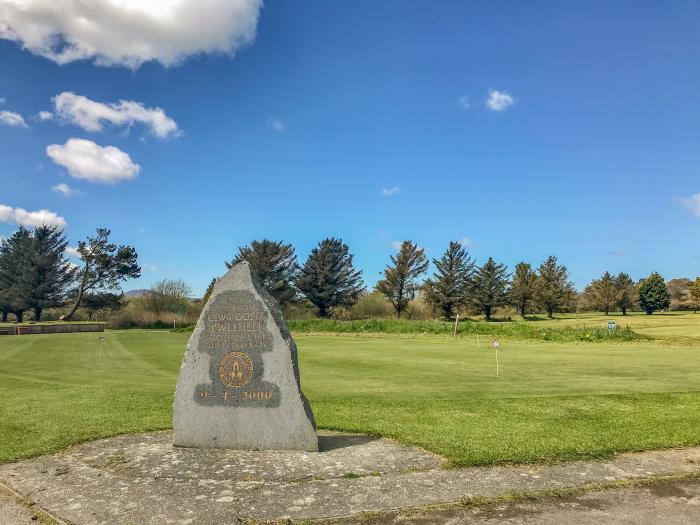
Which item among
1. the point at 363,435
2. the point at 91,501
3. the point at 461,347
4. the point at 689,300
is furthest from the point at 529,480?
the point at 689,300

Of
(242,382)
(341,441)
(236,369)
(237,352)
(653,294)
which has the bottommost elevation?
(341,441)

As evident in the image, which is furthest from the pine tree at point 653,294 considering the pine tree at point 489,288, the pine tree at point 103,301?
the pine tree at point 103,301

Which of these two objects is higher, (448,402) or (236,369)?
(236,369)

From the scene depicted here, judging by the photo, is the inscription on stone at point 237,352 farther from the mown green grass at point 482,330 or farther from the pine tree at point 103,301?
the pine tree at point 103,301

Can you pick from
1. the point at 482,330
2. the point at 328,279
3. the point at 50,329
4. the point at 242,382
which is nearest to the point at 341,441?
the point at 242,382

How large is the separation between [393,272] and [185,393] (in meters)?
69.5

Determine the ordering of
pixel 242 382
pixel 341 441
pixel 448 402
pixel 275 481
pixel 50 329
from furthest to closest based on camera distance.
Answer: pixel 50 329 → pixel 448 402 → pixel 341 441 → pixel 242 382 → pixel 275 481

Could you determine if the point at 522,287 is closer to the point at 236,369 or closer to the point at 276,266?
the point at 276,266

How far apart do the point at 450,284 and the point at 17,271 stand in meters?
62.8

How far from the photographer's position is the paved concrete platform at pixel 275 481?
17.0 ft

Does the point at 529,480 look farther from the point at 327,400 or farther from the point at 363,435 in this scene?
the point at 327,400

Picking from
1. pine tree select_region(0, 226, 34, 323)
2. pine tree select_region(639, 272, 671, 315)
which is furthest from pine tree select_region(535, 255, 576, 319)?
pine tree select_region(0, 226, 34, 323)

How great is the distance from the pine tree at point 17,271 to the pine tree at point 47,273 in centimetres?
63

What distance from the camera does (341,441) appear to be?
818 centimetres
